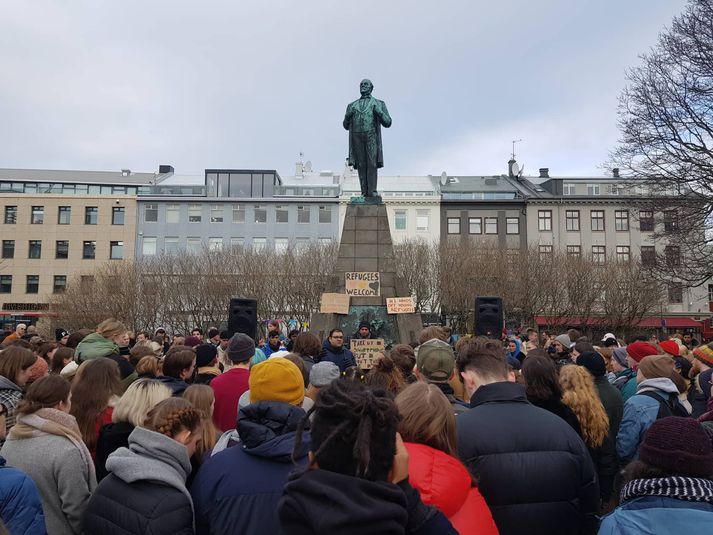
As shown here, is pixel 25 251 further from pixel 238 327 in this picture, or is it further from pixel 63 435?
pixel 63 435

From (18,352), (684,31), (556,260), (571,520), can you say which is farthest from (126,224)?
(571,520)

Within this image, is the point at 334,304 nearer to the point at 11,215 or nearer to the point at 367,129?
the point at 367,129

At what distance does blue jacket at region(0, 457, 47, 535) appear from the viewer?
111 inches

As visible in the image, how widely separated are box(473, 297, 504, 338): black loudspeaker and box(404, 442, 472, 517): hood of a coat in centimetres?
993

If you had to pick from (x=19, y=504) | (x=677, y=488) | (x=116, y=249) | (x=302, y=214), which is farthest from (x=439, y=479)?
(x=116, y=249)

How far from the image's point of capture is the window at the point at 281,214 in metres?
50.9

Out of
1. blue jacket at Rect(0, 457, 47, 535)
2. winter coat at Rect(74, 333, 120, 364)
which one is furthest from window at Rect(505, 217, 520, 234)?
blue jacket at Rect(0, 457, 47, 535)

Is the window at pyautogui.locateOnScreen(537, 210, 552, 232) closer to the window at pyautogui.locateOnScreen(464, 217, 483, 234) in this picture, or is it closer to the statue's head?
the window at pyautogui.locateOnScreen(464, 217, 483, 234)

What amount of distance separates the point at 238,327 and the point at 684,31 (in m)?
16.1

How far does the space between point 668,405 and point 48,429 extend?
176 inches

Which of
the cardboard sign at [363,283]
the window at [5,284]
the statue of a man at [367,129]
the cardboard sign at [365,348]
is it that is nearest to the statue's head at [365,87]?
the statue of a man at [367,129]

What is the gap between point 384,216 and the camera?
14.9m

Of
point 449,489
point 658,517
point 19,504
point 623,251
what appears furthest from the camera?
point 623,251

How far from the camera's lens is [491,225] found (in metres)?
49.3
